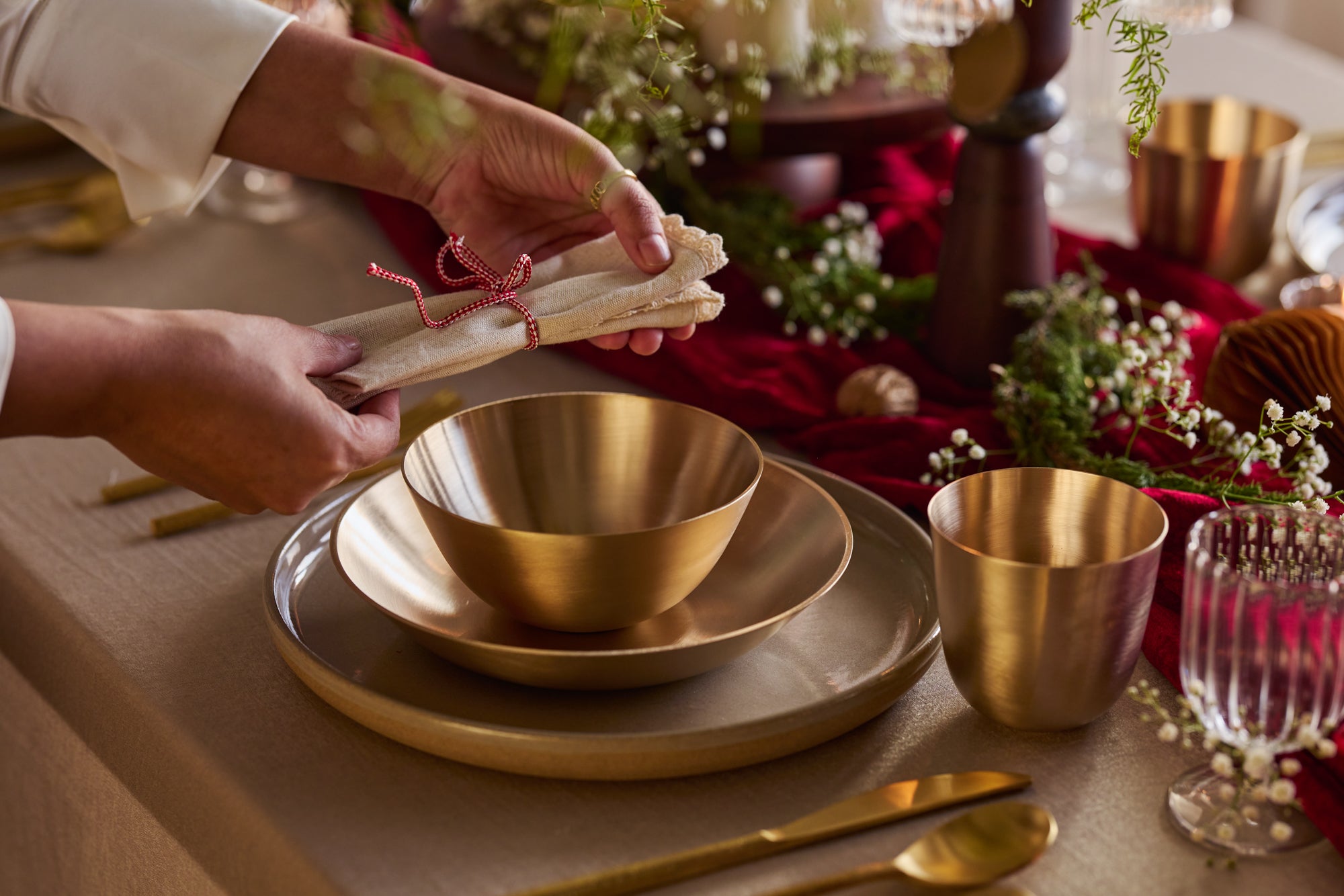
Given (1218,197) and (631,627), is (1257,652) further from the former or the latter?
(1218,197)

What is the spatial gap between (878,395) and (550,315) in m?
0.34

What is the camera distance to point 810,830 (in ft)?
2.07

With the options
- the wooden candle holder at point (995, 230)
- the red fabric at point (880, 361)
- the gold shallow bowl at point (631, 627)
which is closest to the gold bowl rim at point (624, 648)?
the gold shallow bowl at point (631, 627)

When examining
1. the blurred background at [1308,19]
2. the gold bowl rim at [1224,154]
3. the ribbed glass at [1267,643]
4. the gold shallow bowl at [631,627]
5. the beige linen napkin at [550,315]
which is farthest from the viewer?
the blurred background at [1308,19]

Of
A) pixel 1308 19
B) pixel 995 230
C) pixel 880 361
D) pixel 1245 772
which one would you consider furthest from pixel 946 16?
A: pixel 1308 19

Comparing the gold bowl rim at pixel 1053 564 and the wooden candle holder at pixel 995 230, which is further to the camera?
the wooden candle holder at pixel 995 230

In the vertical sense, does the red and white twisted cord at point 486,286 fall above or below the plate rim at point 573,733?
above

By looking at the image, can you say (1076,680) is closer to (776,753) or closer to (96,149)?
(776,753)

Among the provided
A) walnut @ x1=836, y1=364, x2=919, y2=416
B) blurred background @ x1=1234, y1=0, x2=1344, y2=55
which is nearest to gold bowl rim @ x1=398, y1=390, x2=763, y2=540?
walnut @ x1=836, y1=364, x2=919, y2=416

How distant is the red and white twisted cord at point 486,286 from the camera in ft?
2.77

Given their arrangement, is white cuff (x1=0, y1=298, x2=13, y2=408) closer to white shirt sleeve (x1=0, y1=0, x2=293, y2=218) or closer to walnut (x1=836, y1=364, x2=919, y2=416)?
white shirt sleeve (x1=0, y1=0, x2=293, y2=218)

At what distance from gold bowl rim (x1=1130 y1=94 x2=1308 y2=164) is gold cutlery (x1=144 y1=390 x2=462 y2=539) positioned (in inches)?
28.6

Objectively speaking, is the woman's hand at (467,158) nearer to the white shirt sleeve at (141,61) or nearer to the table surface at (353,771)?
the white shirt sleeve at (141,61)

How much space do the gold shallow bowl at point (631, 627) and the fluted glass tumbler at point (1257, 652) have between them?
0.20 m
